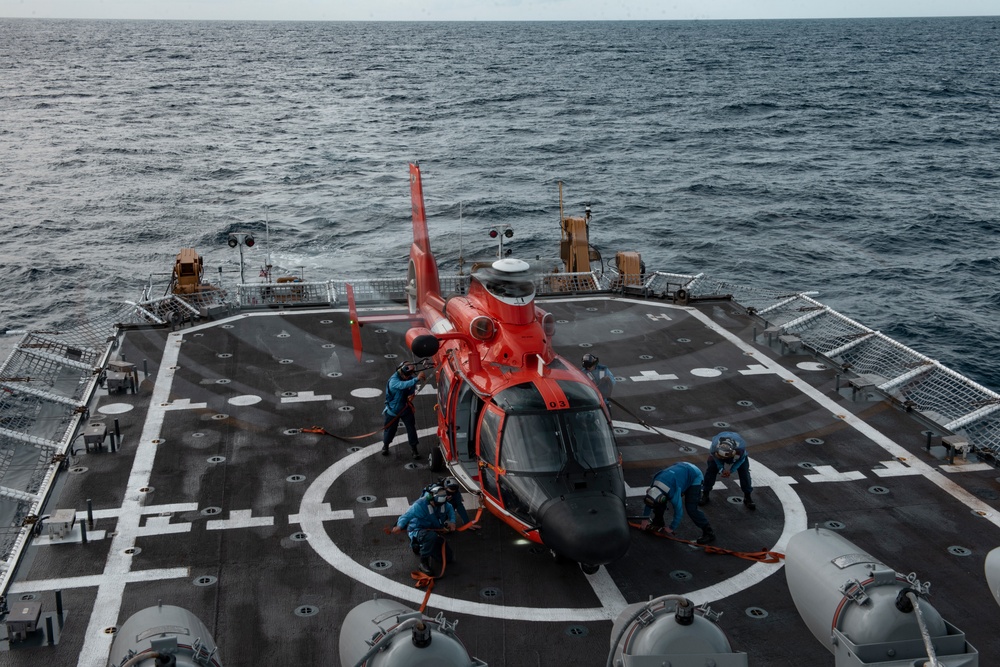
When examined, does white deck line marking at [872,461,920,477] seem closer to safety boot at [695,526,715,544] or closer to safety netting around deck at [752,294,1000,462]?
safety netting around deck at [752,294,1000,462]

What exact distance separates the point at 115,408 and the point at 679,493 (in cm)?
1380

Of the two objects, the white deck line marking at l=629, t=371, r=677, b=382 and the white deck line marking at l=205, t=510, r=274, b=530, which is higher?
the white deck line marking at l=205, t=510, r=274, b=530

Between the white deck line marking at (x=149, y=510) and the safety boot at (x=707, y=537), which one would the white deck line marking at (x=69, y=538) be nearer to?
the white deck line marking at (x=149, y=510)

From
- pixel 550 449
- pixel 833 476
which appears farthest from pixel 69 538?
pixel 833 476

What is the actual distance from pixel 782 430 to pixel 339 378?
1131 centimetres

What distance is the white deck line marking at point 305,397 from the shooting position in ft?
75.4

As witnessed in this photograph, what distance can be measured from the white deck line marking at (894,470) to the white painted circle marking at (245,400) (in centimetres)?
1443

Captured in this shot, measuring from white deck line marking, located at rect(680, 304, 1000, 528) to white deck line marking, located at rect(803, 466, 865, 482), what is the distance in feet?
4.45

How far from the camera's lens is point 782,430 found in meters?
21.4

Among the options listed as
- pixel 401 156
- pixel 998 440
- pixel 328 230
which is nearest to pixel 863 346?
pixel 998 440

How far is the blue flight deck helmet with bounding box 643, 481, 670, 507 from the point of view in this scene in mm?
16250

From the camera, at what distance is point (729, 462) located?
56.0ft

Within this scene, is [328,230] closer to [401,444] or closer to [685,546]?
[401,444]

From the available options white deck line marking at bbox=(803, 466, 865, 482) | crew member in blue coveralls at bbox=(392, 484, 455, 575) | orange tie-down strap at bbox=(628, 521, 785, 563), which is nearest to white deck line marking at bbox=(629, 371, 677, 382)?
white deck line marking at bbox=(803, 466, 865, 482)
